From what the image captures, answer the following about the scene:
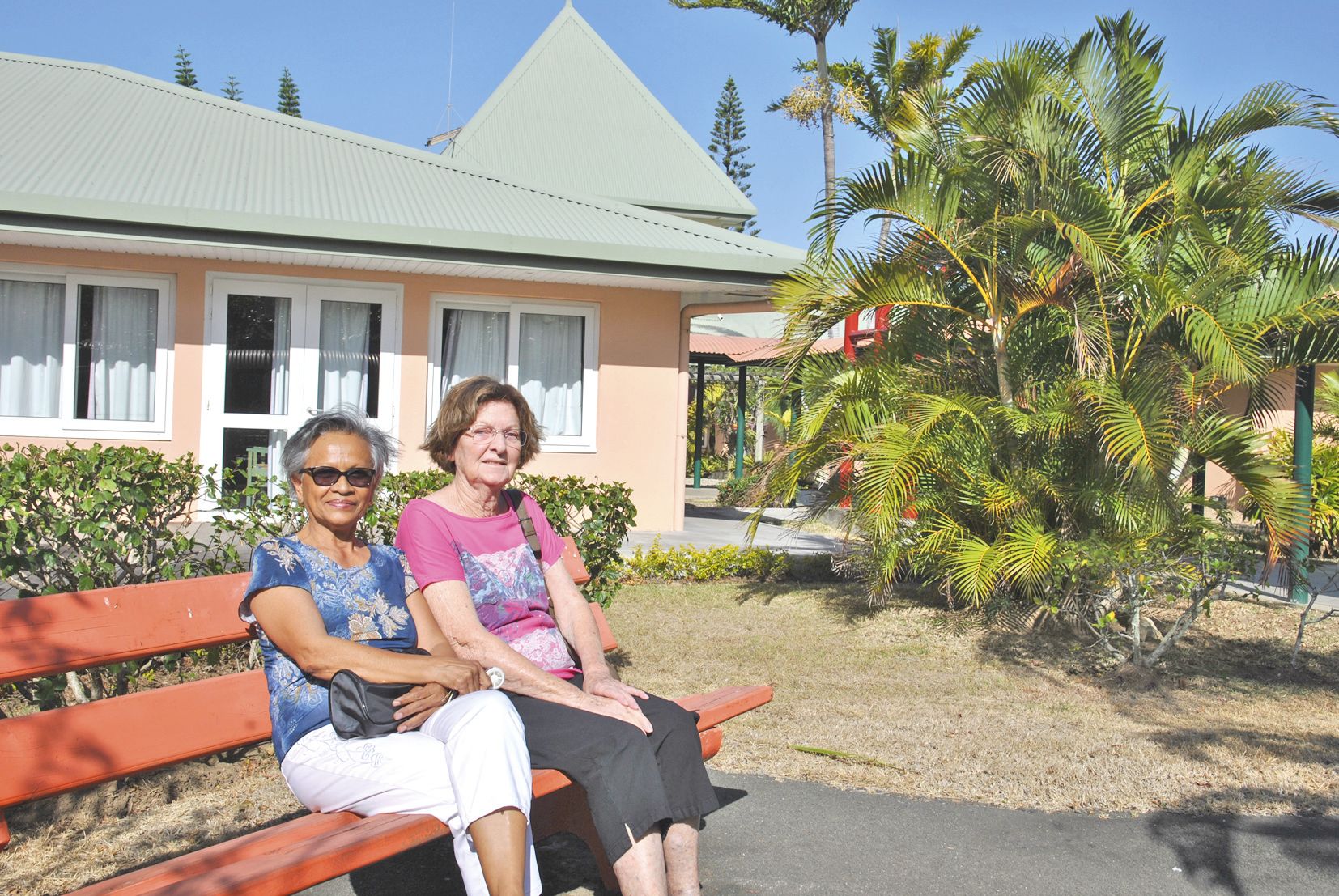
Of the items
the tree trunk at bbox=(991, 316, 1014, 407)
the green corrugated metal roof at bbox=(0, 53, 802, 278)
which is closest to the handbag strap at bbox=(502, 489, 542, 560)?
the tree trunk at bbox=(991, 316, 1014, 407)

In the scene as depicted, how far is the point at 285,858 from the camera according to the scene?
8.67 feet

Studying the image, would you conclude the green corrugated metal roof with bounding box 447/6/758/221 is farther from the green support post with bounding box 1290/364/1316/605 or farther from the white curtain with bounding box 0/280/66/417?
the green support post with bounding box 1290/364/1316/605

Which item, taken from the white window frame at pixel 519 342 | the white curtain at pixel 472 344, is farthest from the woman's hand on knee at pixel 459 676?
the white curtain at pixel 472 344

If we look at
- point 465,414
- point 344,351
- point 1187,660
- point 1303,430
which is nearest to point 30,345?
point 344,351

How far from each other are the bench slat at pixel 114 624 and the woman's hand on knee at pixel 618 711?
1057mm

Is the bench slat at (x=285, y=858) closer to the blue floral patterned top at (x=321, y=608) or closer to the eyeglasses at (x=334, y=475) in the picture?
the blue floral patterned top at (x=321, y=608)

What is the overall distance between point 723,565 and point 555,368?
3345mm

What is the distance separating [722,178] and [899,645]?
12482 mm

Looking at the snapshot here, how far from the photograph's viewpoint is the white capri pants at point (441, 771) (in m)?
2.95

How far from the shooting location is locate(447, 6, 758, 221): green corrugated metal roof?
1777 centimetres

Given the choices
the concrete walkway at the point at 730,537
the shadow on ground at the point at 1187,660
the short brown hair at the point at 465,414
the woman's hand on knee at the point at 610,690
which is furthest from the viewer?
the concrete walkway at the point at 730,537

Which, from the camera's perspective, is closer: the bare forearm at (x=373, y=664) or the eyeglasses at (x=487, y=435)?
the bare forearm at (x=373, y=664)

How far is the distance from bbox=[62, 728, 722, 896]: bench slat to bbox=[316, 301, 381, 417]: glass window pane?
854 cm

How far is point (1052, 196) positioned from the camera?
7.45 meters
